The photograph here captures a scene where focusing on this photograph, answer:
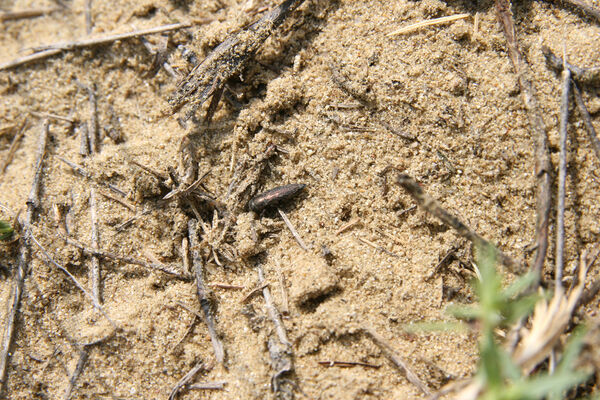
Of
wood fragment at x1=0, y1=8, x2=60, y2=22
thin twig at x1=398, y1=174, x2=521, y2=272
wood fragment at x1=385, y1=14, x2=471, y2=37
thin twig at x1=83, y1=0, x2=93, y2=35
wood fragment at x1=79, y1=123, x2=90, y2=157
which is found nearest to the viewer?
thin twig at x1=398, y1=174, x2=521, y2=272

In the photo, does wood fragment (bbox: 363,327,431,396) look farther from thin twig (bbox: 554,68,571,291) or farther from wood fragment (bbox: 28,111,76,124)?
wood fragment (bbox: 28,111,76,124)

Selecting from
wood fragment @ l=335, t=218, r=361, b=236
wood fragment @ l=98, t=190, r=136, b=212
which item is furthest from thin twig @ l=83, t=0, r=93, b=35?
wood fragment @ l=335, t=218, r=361, b=236

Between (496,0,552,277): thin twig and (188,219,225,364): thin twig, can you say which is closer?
(496,0,552,277): thin twig

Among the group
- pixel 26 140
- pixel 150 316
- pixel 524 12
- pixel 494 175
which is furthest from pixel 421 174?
pixel 26 140

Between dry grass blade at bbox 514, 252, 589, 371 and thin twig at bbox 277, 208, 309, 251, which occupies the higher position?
thin twig at bbox 277, 208, 309, 251

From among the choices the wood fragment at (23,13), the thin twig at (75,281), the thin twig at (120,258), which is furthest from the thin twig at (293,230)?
the wood fragment at (23,13)

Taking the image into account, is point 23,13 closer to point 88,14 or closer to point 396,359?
point 88,14

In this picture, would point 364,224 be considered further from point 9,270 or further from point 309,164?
point 9,270

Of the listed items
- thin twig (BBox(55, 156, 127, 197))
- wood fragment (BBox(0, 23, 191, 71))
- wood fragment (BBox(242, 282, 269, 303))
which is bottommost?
wood fragment (BBox(242, 282, 269, 303))

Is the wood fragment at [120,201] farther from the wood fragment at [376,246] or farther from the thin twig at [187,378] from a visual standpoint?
the wood fragment at [376,246]
